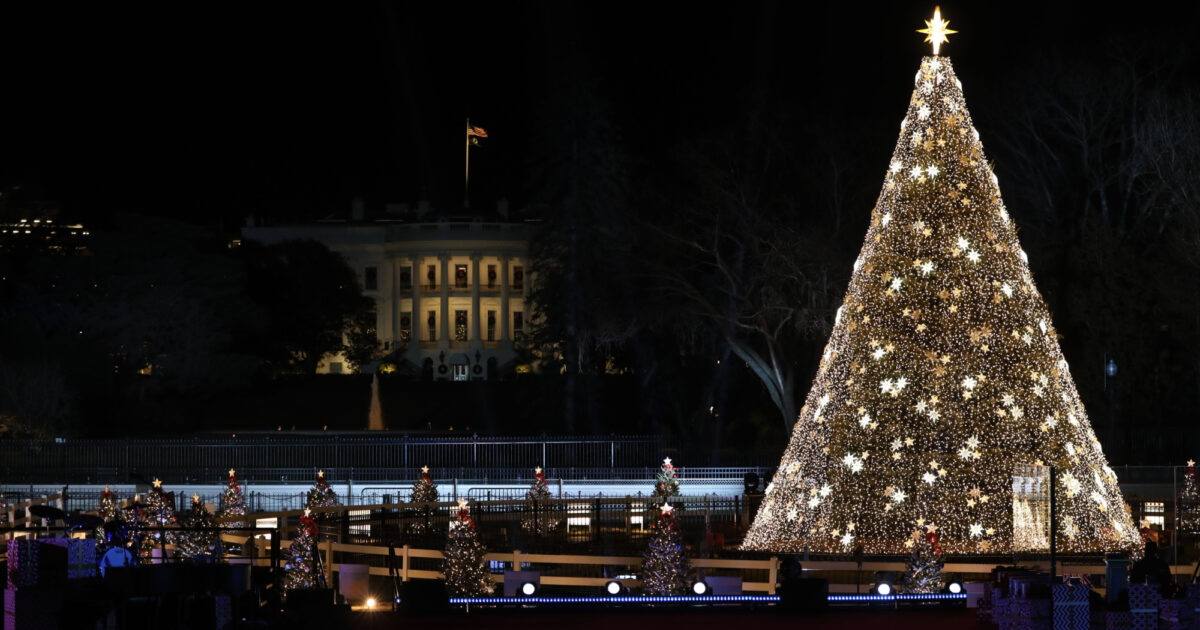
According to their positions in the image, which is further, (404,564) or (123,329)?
(123,329)

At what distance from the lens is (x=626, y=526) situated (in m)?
32.9

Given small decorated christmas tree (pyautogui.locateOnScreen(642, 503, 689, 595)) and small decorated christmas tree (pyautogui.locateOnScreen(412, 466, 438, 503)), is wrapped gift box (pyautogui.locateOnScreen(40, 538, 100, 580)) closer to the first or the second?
small decorated christmas tree (pyautogui.locateOnScreen(642, 503, 689, 595))

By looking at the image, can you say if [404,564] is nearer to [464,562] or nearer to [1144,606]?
[464,562]

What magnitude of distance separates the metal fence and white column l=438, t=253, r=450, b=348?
2137 inches

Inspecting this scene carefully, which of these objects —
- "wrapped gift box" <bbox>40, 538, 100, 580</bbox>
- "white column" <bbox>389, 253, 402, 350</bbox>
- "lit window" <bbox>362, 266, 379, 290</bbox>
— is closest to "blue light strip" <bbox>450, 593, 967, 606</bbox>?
"wrapped gift box" <bbox>40, 538, 100, 580</bbox>

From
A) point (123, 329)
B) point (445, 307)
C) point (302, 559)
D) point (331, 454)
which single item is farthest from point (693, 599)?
point (445, 307)

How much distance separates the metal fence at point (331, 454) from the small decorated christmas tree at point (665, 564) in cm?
2165

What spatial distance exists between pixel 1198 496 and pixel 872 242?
985 centimetres

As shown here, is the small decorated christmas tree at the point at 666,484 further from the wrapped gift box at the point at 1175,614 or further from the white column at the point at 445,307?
the white column at the point at 445,307

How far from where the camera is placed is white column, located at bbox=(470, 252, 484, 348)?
320ft

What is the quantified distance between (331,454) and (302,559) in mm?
23972

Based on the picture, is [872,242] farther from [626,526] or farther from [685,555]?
[626,526]

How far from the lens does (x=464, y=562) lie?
20266mm

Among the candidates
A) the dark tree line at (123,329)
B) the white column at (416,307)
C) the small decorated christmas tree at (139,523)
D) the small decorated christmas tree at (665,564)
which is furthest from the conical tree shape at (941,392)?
the white column at (416,307)
